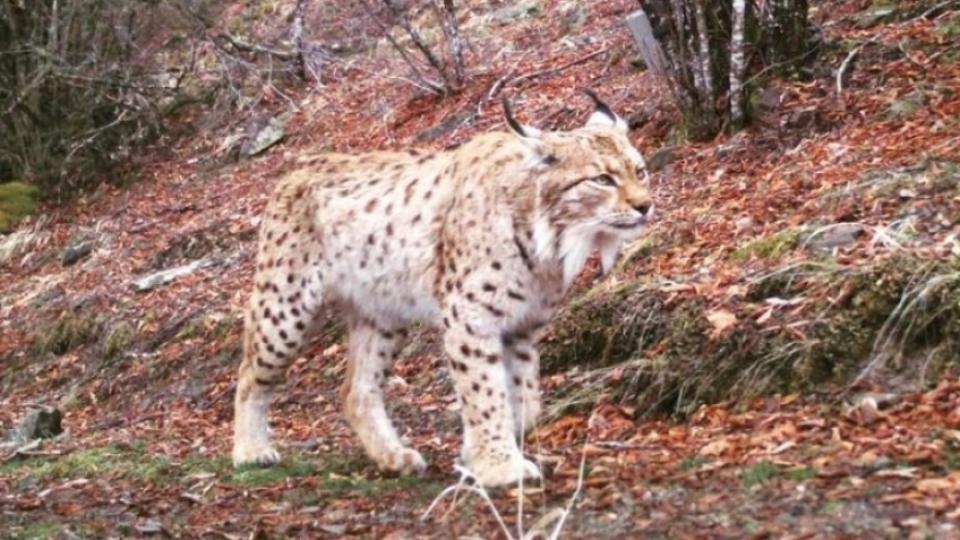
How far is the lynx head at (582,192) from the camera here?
5.96 meters

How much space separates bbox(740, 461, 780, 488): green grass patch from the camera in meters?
5.04

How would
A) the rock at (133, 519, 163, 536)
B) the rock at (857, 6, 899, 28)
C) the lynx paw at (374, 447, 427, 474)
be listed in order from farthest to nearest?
the rock at (857, 6, 899, 28) < the lynx paw at (374, 447, 427, 474) < the rock at (133, 519, 163, 536)

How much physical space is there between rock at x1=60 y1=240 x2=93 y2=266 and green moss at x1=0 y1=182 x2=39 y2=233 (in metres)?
2.34

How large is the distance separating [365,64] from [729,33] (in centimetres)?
867

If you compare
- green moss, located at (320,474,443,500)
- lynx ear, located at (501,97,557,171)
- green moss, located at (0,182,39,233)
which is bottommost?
green moss, located at (320,474,443,500)

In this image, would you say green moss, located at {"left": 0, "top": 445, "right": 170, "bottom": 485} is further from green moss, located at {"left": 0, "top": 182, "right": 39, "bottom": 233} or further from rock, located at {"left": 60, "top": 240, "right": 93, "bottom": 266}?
green moss, located at {"left": 0, "top": 182, "right": 39, "bottom": 233}

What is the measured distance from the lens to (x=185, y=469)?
7547mm

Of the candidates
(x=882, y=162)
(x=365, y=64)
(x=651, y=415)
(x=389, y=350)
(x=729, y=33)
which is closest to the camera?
(x=651, y=415)

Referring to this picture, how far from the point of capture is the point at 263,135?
16719 millimetres

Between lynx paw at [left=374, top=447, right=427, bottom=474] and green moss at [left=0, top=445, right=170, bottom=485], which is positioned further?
green moss at [left=0, top=445, right=170, bottom=485]

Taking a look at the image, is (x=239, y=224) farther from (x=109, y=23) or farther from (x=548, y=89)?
(x=109, y=23)

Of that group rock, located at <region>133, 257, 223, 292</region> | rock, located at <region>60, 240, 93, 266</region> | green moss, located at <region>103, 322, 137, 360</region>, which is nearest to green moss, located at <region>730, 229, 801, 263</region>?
green moss, located at <region>103, 322, 137, 360</region>

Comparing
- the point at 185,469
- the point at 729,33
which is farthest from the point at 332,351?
the point at 729,33

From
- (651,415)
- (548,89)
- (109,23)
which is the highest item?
(109,23)
